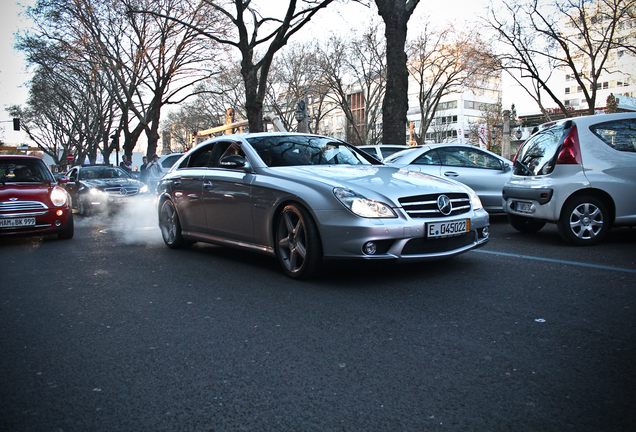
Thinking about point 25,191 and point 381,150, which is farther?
point 381,150

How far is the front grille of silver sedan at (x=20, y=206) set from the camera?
8297mm

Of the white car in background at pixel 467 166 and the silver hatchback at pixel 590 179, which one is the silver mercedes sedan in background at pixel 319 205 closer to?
the silver hatchback at pixel 590 179

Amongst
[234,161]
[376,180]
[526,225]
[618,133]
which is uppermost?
[618,133]

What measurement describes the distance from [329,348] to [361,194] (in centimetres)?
181

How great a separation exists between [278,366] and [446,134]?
6871 centimetres

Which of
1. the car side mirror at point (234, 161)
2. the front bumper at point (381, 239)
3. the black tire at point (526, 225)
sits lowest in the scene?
the black tire at point (526, 225)

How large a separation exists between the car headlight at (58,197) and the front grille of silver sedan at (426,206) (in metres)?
6.57

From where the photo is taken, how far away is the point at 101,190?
15.5 m

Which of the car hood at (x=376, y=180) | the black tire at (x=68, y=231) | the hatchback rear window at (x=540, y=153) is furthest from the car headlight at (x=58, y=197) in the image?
the hatchback rear window at (x=540, y=153)

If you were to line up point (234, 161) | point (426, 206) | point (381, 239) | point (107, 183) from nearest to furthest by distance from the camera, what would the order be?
point (381, 239) → point (426, 206) → point (234, 161) → point (107, 183)

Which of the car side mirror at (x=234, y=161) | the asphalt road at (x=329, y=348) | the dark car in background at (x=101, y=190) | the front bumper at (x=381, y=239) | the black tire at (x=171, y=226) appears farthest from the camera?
the dark car in background at (x=101, y=190)

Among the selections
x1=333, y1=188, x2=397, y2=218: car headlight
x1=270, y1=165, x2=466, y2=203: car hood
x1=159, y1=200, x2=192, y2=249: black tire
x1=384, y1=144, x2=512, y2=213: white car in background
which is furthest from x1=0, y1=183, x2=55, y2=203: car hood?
x1=333, y1=188, x2=397, y2=218: car headlight

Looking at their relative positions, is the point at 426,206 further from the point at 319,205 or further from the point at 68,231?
the point at 68,231

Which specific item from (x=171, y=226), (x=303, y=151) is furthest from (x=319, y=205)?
(x=171, y=226)
